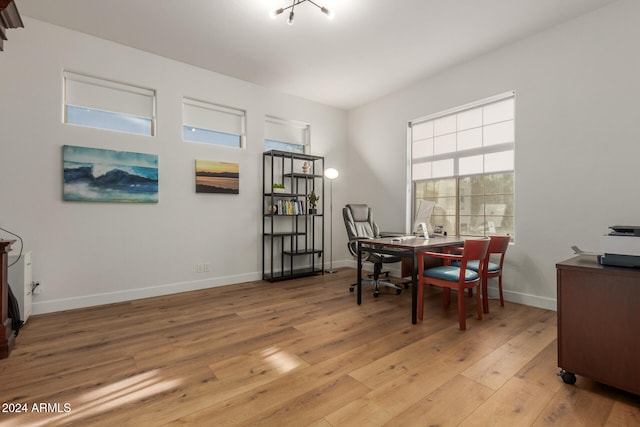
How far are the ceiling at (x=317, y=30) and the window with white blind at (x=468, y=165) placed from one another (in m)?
0.75

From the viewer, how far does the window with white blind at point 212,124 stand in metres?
4.25

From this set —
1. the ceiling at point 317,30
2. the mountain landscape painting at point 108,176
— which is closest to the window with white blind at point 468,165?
the ceiling at point 317,30

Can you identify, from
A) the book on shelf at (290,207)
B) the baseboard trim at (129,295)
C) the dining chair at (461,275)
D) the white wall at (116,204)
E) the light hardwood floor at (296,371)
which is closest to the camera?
the light hardwood floor at (296,371)

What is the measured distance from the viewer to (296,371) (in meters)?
2.05

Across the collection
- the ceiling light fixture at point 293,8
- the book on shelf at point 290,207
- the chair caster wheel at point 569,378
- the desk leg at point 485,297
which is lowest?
the chair caster wheel at point 569,378

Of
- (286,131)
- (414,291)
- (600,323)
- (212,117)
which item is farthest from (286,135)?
(600,323)

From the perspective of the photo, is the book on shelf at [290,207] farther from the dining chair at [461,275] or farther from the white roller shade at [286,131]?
the dining chair at [461,275]

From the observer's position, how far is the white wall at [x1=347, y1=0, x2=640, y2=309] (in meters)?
2.88

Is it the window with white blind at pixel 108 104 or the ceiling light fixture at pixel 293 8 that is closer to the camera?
the ceiling light fixture at pixel 293 8

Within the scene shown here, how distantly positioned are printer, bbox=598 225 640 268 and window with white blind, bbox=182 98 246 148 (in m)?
4.26

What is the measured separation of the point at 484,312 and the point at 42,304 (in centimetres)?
465

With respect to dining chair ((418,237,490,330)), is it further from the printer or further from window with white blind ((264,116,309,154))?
window with white blind ((264,116,309,154))

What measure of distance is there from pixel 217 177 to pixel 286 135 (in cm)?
151

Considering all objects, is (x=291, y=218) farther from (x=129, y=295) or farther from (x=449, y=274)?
(x=449, y=274)
